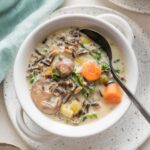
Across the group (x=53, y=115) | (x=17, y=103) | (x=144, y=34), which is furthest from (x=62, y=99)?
(x=144, y=34)

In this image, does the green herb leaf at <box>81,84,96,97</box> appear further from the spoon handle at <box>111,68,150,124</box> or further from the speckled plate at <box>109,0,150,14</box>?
the speckled plate at <box>109,0,150,14</box>

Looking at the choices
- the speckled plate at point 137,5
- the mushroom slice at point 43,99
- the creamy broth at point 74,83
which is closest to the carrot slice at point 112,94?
the creamy broth at point 74,83

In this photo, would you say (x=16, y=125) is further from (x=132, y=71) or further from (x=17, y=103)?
(x=132, y=71)

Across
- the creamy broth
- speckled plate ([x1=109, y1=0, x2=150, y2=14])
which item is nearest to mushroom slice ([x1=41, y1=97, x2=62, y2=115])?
the creamy broth

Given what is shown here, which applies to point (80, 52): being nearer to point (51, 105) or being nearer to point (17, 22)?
point (51, 105)

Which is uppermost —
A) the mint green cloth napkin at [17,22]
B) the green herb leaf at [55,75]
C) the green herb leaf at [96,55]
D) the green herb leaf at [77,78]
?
the mint green cloth napkin at [17,22]

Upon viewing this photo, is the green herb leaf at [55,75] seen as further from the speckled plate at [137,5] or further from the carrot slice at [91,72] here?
the speckled plate at [137,5]
